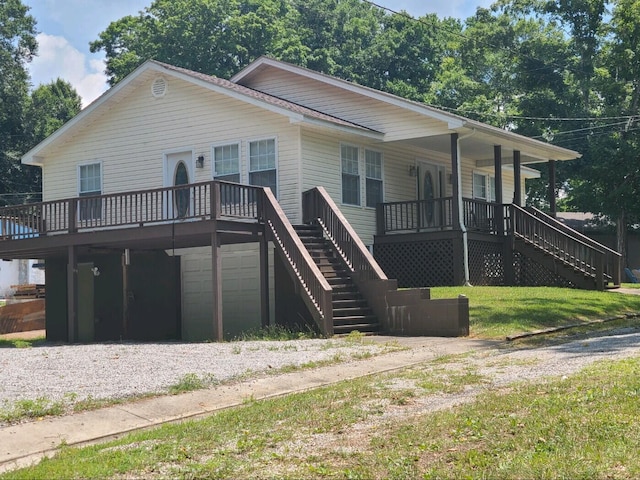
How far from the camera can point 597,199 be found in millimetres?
40031

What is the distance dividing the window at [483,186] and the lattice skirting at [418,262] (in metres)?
6.00

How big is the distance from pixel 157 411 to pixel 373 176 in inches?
602

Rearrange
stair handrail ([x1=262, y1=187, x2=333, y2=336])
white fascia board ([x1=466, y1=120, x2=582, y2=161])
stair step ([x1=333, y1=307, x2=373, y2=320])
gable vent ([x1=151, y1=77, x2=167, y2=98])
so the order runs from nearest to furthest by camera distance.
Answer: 1. stair handrail ([x1=262, y1=187, x2=333, y2=336])
2. stair step ([x1=333, y1=307, x2=373, y2=320])
3. white fascia board ([x1=466, y1=120, x2=582, y2=161])
4. gable vent ([x1=151, y1=77, x2=167, y2=98])

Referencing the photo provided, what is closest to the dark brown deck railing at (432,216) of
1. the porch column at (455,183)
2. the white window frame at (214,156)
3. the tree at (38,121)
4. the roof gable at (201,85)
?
the porch column at (455,183)

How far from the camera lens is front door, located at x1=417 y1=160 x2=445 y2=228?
24719 millimetres

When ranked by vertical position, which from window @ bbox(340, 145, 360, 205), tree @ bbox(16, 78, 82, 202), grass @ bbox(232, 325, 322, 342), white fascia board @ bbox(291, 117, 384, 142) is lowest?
grass @ bbox(232, 325, 322, 342)

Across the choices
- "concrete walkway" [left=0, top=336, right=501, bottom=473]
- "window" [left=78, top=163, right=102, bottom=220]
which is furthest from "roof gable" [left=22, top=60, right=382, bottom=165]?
"concrete walkway" [left=0, top=336, right=501, bottom=473]

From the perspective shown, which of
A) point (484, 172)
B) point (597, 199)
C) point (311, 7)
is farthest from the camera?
point (311, 7)

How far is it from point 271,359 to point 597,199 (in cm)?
2958

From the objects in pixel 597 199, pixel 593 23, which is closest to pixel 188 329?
pixel 597 199

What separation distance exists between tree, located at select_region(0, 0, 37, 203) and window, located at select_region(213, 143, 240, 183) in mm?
28478

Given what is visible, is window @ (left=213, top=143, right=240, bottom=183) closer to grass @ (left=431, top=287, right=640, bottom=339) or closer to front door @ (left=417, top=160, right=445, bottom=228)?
→ front door @ (left=417, top=160, right=445, bottom=228)

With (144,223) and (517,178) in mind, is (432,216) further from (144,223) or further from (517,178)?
(144,223)

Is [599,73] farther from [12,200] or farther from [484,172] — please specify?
[12,200]
